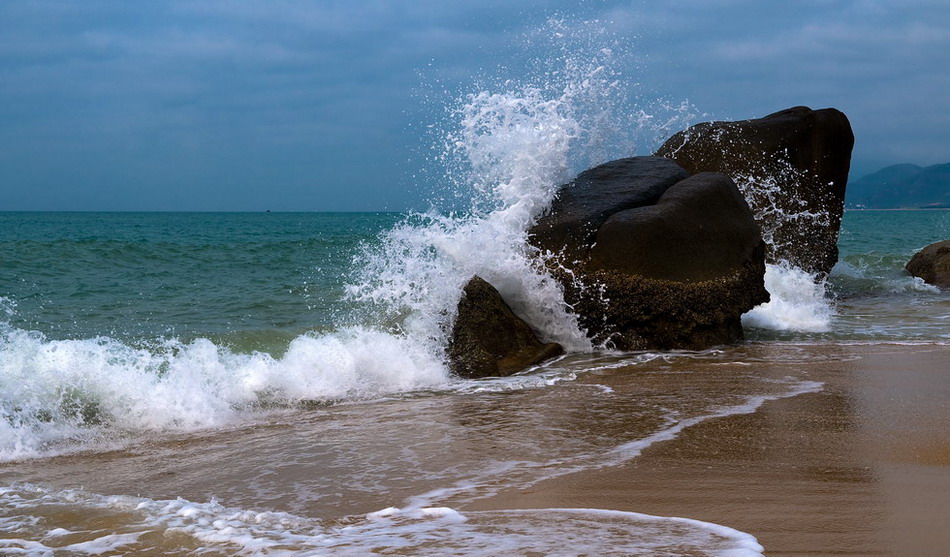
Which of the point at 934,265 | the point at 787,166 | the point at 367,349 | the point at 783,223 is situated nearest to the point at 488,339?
the point at 367,349

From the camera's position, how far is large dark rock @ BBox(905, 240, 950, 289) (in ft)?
45.9

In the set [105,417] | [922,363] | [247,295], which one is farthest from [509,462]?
[247,295]

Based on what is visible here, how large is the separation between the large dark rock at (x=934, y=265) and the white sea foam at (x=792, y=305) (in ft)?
11.3

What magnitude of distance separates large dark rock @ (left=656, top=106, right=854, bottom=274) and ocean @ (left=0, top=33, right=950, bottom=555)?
73 centimetres

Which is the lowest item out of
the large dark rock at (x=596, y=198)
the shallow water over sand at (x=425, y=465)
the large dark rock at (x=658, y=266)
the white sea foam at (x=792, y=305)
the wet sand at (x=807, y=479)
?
the shallow water over sand at (x=425, y=465)

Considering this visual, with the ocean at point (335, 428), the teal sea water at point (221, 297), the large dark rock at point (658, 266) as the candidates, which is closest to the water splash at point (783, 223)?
the teal sea water at point (221, 297)

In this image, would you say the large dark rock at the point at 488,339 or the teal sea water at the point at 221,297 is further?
the teal sea water at the point at 221,297

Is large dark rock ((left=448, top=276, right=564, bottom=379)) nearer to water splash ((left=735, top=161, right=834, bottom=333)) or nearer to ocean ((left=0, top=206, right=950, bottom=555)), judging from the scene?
ocean ((left=0, top=206, right=950, bottom=555))

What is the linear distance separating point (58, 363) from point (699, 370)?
4788 millimetres

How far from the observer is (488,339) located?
713 centimetres

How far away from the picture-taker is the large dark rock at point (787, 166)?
1148 cm

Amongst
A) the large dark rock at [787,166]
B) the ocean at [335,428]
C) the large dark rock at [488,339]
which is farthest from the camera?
the large dark rock at [787,166]

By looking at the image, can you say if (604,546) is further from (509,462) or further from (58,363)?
(58,363)

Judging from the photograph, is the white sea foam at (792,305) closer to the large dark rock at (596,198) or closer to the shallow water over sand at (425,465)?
the large dark rock at (596,198)
